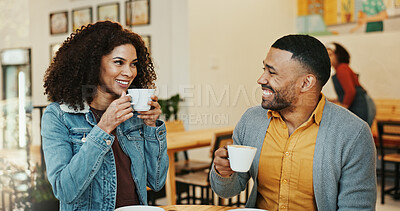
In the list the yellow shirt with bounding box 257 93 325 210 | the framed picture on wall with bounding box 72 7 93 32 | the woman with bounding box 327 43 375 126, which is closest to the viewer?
the yellow shirt with bounding box 257 93 325 210

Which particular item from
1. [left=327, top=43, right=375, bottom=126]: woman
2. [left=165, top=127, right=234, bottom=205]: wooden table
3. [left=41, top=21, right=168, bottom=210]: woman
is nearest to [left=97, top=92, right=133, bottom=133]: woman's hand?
[left=41, top=21, right=168, bottom=210]: woman

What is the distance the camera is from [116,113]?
147 centimetres

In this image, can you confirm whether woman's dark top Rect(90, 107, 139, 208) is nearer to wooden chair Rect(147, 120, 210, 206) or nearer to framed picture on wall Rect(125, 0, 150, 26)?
wooden chair Rect(147, 120, 210, 206)

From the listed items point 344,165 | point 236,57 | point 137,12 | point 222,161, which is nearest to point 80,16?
point 137,12

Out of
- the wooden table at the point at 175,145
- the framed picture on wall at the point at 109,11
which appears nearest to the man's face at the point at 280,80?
the wooden table at the point at 175,145

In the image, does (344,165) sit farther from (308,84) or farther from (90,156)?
(90,156)

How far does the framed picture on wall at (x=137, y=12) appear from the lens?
18.1 ft

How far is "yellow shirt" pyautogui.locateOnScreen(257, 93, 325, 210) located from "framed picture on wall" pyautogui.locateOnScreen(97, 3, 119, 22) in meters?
4.33

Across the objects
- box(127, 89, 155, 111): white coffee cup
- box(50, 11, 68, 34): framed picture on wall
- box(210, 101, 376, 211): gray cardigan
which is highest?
box(50, 11, 68, 34): framed picture on wall

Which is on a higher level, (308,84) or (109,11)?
(109,11)

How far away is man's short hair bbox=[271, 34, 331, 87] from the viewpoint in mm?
1624

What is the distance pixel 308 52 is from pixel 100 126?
32.9 inches

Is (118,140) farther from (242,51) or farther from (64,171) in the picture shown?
(242,51)

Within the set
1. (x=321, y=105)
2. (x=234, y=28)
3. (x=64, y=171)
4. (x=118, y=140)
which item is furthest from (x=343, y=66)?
(x=64, y=171)
